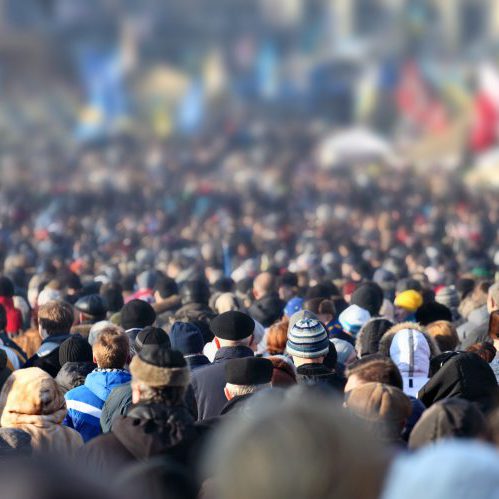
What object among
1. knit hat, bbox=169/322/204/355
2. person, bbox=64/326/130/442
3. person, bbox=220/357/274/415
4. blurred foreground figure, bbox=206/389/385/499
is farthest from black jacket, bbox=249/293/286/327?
Result: blurred foreground figure, bbox=206/389/385/499

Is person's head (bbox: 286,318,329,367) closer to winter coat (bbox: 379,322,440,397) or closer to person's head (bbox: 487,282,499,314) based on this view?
winter coat (bbox: 379,322,440,397)

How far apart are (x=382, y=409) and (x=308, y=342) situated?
1.77 meters

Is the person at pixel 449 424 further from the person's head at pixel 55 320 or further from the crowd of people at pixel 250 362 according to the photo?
the person's head at pixel 55 320

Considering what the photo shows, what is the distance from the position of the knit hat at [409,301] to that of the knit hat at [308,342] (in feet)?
10.4

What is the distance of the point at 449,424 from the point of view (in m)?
3.88

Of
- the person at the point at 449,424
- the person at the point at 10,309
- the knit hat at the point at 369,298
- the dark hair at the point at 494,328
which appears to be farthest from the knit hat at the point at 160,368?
the person at the point at 10,309

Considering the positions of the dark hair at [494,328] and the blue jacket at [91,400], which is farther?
the dark hair at [494,328]

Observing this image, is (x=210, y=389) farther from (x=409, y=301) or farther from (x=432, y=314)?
(x=409, y=301)

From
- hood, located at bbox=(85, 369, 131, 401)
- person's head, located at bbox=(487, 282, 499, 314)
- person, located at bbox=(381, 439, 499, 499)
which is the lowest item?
person's head, located at bbox=(487, 282, 499, 314)

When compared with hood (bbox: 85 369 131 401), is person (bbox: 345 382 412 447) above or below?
above

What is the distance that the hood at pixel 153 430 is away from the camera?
13.4 feet

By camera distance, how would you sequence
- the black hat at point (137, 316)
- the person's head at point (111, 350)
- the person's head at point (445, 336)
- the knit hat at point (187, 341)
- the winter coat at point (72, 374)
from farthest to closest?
the black hat at point (137, 316), the person's head at point (445, 336), the knit hat at point (187, 341), the winter coat at point (72, 374), the person's head at point (111, 350)

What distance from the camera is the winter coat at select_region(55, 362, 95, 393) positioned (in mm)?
6121

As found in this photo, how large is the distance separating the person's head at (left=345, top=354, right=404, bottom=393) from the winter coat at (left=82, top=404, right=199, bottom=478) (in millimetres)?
740
